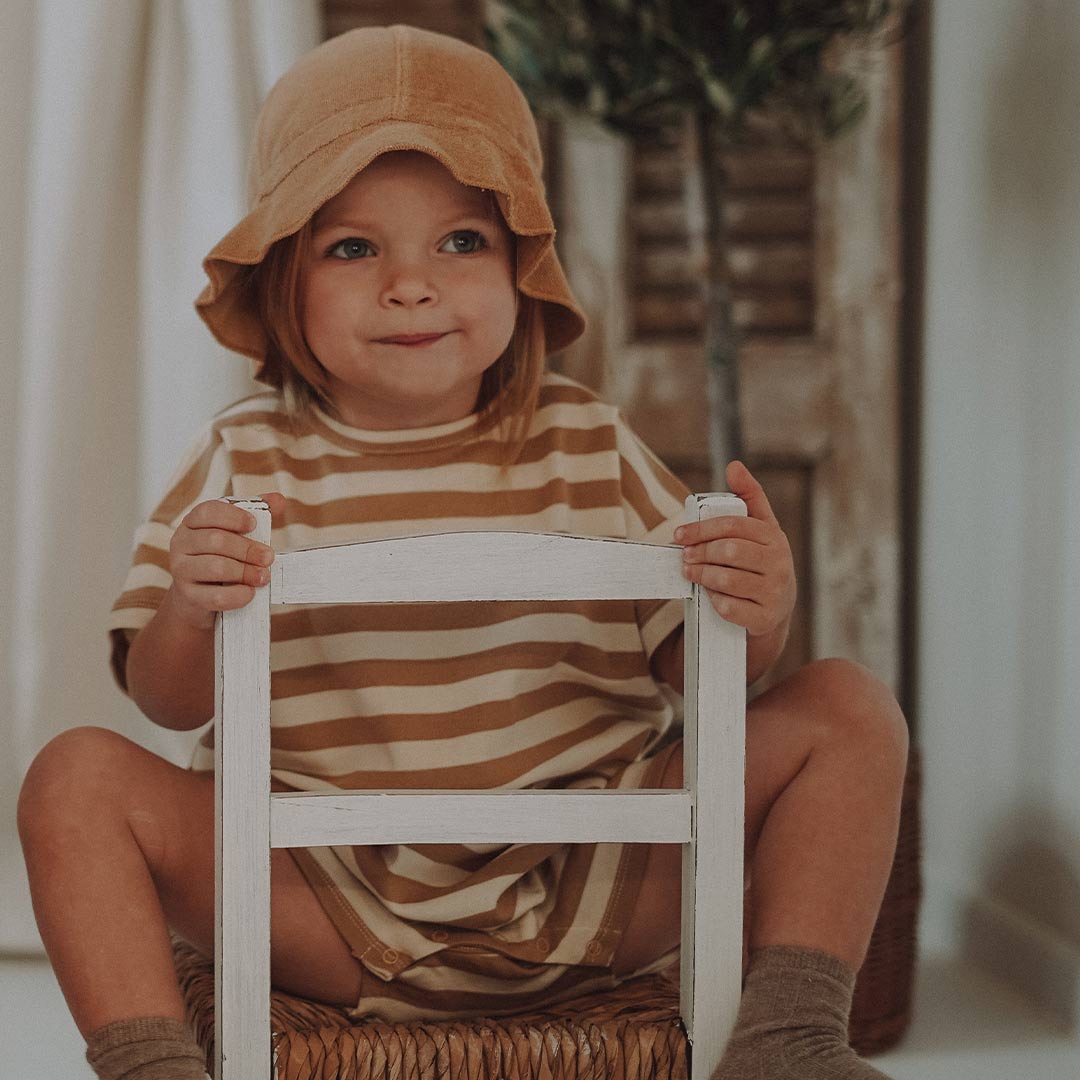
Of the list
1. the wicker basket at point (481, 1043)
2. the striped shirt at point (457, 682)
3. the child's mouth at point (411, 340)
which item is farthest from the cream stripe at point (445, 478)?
the wicker basket at point (481, 1043)

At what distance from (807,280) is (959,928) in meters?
0.78

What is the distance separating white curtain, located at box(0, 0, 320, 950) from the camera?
1472 millimetres

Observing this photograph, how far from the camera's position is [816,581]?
170 cm

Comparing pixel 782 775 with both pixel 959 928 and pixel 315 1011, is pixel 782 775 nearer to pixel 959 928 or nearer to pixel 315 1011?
pixel 315 1011

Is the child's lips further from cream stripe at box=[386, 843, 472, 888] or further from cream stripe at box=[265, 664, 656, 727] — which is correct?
cream stripe at box=[386, 843, 472, 888]

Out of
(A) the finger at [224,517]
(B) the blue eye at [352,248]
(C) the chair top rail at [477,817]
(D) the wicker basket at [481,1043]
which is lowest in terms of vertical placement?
(D) the wicker basket at [481,1043]

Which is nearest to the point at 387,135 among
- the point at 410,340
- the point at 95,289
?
the point at 410,340

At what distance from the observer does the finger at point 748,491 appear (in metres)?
0.82

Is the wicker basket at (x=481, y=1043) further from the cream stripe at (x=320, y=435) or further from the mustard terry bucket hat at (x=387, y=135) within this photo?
the mustard terry bucket hat at (x=387, y=135)

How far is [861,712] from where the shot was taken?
0.87 metres

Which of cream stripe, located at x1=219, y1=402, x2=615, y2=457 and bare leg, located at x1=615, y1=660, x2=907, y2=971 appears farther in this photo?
cream stripe, located at x1=219, y1=402, x2=615, y2=457

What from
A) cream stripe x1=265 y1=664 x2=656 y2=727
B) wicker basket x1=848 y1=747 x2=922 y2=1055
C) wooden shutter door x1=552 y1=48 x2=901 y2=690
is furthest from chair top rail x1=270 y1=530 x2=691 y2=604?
wooden shutter door x1=552 y1=48 x2=901 y2=690

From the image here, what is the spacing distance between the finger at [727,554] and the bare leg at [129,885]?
347 millimetres

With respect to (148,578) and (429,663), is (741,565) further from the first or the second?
(148,578)
